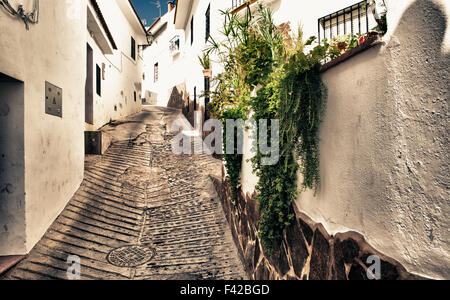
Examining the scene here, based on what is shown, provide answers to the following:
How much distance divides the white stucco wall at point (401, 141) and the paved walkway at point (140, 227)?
2935mm

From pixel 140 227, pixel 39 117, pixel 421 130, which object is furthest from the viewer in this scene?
pixel 140 227

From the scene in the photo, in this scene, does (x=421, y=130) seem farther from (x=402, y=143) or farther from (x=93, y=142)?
(x=93, y=142)

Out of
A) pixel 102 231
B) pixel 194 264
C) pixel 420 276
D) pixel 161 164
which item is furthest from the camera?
pixel 161 164

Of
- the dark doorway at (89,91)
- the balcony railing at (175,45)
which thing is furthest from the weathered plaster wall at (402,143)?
the balcony railing at (175,45)

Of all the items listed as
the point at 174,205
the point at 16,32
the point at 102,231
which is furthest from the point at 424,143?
the point at 174,205

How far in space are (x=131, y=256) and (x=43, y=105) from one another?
8.99 feet

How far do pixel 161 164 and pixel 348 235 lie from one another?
6.97 meters

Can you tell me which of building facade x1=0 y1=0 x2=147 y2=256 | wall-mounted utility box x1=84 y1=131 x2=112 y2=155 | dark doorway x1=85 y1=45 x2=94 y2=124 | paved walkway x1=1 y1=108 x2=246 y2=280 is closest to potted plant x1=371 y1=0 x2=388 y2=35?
paved walkway x1=1 y1=108 x2=246 y2=280

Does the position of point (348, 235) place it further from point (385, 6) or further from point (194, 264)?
point (194, 264)

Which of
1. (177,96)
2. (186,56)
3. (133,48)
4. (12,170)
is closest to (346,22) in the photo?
(12,170)

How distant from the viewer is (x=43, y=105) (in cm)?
433

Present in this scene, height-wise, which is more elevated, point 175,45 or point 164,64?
point 175,45

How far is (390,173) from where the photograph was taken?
153 cm

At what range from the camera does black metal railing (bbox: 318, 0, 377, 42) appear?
20.7 feet
